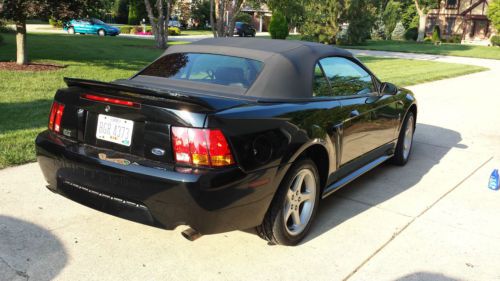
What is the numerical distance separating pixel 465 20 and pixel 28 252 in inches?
2458

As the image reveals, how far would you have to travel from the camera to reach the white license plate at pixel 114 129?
3.07 meters

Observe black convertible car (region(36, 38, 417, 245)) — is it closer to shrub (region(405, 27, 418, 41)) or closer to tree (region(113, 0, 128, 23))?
shrub (region(405, 27, 418, 41))

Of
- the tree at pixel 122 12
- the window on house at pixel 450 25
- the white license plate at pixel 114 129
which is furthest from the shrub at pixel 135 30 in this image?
the window on house at pixel 450 25

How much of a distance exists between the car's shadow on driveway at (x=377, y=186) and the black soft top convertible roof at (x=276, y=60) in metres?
1.13

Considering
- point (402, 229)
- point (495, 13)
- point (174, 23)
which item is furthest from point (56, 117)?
point (174, 23)

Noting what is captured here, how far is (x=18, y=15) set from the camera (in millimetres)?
11250

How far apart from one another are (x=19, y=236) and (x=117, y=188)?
1.03 meters

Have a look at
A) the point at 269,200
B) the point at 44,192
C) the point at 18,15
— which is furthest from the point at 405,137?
the point at 18,15

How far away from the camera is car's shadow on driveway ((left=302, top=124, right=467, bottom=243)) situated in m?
4.15

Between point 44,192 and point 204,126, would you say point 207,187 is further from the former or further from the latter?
point 44,192

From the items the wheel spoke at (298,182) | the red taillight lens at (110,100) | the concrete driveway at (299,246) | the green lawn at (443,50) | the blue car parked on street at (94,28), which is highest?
the blue car parked on street at (94,28)

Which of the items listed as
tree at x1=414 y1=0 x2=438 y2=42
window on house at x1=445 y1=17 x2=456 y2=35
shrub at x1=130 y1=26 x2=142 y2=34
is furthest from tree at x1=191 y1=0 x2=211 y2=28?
window on house at x1=445 y1=17 x2=456 y2=35

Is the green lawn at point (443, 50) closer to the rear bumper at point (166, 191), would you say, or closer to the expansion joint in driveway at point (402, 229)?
the expansion joint in driveway at point (402, 229)

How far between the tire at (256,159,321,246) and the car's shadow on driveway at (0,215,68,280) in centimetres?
141
